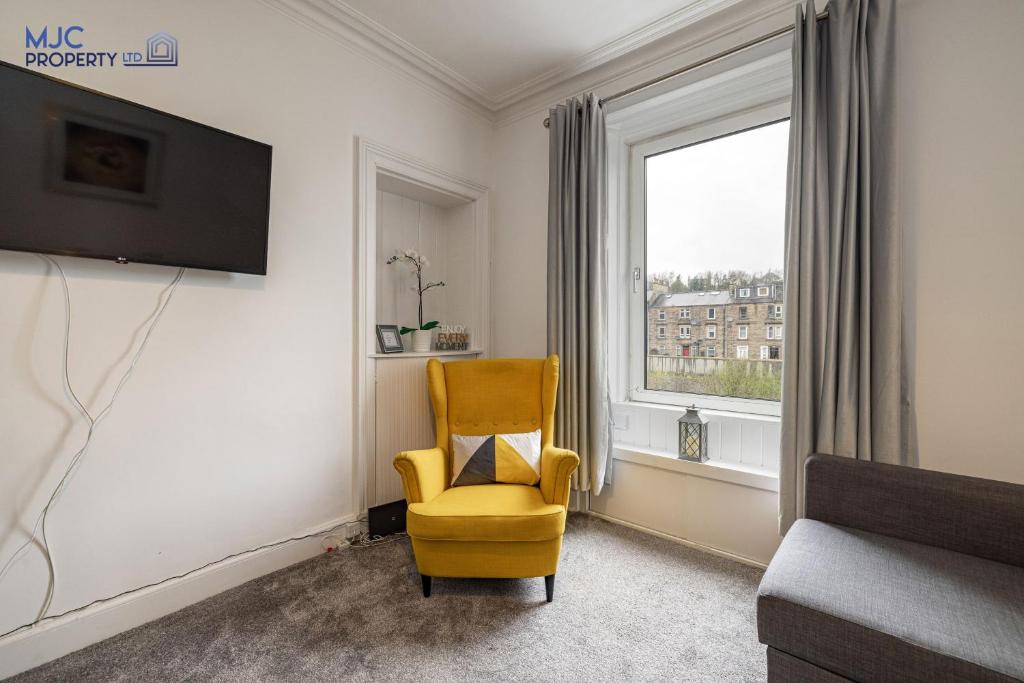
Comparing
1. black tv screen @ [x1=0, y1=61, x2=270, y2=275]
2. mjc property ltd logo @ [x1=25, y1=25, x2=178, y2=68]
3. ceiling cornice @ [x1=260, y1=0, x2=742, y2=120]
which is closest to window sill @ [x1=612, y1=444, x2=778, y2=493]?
black tv screen @ [x1=0, y1=61, x2=270, y2=275]

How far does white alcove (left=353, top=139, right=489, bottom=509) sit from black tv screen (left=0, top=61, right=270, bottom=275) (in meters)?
0.63

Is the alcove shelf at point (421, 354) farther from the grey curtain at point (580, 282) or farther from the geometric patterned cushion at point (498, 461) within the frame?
the geometric patterned cushion at point (498, 461)

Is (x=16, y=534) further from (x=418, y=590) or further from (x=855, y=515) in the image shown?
(x=855, y=515)

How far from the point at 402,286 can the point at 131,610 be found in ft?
6.67

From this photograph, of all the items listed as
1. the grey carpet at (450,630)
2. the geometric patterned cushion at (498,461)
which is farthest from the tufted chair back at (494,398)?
the grey carpet at (450,630)

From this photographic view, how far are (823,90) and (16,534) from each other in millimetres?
3469

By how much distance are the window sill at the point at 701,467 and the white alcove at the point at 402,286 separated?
1.20 metres

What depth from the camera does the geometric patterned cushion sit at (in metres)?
2.18

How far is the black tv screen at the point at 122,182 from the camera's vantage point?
1.42 metres

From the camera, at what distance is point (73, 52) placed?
159cm

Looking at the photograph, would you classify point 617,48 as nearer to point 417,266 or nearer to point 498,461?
point 417,266

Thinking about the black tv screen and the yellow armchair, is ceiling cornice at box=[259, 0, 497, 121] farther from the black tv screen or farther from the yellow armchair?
the yellow armchair

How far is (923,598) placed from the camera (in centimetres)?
117

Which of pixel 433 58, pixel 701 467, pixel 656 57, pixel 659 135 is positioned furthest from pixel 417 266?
pixel 701 467
